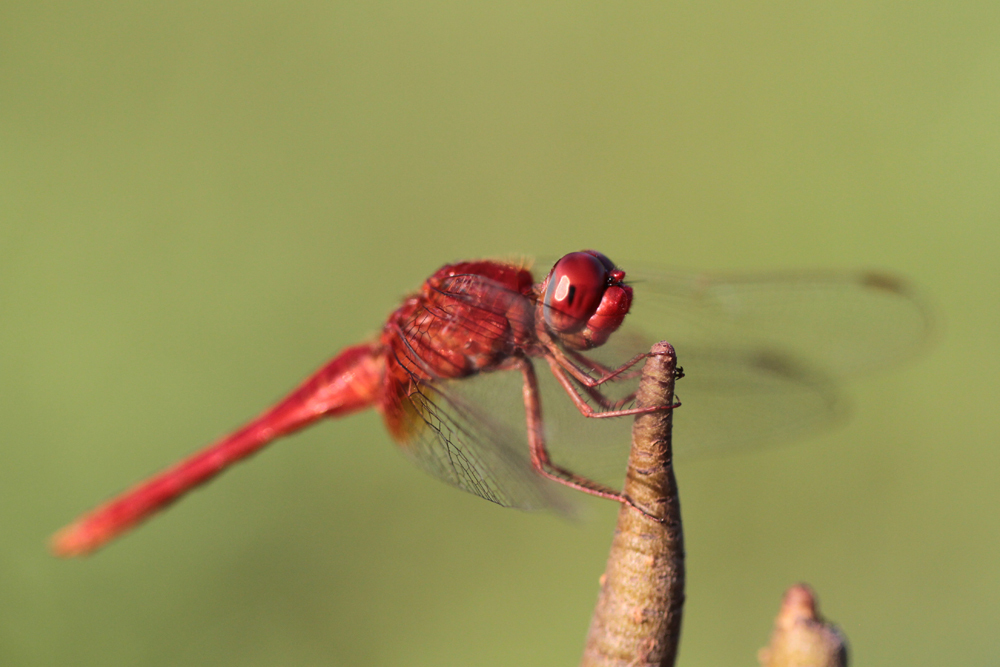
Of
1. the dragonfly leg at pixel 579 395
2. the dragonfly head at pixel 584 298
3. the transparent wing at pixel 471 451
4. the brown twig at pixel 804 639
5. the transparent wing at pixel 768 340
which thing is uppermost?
the transparent wing at pixel 768 340

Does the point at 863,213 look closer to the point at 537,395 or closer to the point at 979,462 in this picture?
the point at 979,462

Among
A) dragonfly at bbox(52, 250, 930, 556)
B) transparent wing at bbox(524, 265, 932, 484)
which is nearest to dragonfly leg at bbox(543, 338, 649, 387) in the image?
dragonfly at bbox(52, 250, 930, 556)

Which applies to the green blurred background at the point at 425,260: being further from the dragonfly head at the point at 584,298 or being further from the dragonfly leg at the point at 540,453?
the dragonfly head at the point at 584,298

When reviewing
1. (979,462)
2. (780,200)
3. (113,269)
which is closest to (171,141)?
(113,269)

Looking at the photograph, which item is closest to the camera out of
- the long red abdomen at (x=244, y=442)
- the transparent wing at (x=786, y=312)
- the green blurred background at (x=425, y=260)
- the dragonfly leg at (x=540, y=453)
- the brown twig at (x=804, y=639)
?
the brown twig at (x=804, y=639)

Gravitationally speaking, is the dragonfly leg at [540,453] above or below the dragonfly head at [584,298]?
below

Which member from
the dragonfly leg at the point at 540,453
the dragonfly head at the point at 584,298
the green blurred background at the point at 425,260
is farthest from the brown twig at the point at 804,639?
the green blurred background at the point at 425,260

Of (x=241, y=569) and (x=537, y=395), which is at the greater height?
(x=537, y=395)

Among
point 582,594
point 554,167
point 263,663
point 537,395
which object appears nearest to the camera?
point 537,395
